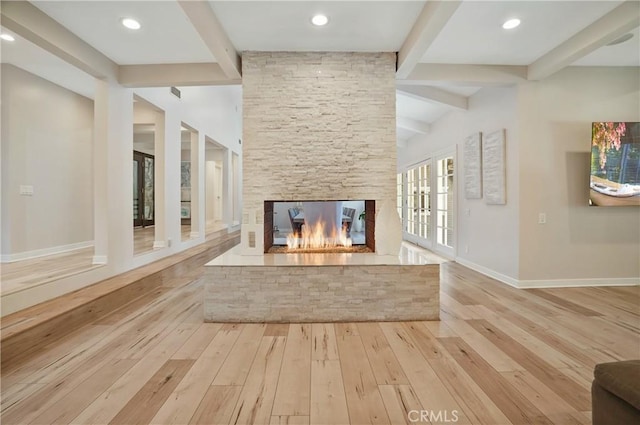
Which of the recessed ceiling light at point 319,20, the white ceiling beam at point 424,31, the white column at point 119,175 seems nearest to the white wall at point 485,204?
the white ceiling beam at point 424,31

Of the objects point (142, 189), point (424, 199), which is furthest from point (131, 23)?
point (142, 189)

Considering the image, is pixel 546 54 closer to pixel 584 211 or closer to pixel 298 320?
pixel 584 211

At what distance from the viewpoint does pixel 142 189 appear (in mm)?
8758

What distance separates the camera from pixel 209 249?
17.8 ft

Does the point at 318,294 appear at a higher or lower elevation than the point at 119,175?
lower

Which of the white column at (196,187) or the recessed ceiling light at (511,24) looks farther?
the white column at (196,187)

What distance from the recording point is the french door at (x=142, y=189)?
8.56m

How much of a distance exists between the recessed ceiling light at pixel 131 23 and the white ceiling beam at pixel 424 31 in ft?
8.48

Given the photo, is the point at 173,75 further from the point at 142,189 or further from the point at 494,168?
the point at 142,189

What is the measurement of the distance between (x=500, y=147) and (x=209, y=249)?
15.6ft

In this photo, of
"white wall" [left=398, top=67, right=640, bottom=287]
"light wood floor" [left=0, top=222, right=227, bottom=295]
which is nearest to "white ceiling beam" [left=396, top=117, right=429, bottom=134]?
"white wall" [left=398, top=67, right=640, bottom=287]

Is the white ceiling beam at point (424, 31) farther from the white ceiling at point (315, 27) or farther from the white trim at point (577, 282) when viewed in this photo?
the white trim at point (577, 282)

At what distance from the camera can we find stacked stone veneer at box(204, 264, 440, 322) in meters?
2.85

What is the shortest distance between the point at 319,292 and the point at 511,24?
120 inches
